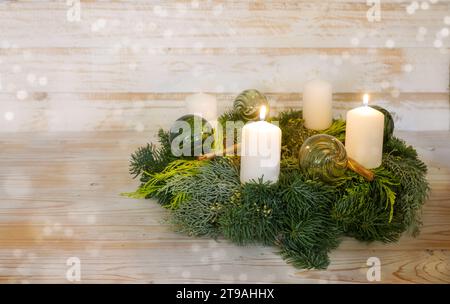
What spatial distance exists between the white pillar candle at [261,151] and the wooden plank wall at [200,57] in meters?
0.71

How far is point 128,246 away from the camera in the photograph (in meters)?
1.08

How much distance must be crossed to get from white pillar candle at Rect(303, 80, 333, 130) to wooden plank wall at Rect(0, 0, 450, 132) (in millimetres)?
352

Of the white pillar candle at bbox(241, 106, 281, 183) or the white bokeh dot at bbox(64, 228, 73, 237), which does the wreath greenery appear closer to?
the white pillar candle at bbox(241, 106, 281, 183)

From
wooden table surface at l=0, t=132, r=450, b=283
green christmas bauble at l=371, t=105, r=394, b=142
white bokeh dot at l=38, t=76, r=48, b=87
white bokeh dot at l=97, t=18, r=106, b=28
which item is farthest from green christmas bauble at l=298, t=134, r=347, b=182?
white bokeh dot at l=38, t=76, r=48, b=87

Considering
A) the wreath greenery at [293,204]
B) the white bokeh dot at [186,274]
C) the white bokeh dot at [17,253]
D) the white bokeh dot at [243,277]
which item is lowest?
the white bokeh dot at [243,277]

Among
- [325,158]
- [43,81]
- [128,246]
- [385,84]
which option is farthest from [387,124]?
[43,81]

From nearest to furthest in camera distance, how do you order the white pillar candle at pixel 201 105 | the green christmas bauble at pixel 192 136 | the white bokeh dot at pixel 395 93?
the green christmas bauble at pixel 192 136, the white pillar candle at pixel 201 105, the white bokeh dot at pixel 395 93

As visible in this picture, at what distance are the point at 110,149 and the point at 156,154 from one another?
14.3 inches


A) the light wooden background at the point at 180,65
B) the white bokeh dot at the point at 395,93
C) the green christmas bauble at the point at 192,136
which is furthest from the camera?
the white bokeh dot at the point at 395,93

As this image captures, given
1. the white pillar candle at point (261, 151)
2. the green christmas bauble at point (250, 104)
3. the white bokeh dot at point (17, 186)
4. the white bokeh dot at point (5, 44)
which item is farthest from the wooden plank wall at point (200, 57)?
the white pillar candle at point (261, 151)

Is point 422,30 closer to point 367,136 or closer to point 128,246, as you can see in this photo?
point 367,136

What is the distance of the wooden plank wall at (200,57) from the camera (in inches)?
69.0

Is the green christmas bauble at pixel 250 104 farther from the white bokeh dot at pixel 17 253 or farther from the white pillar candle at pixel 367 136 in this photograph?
the white bokeh dot at pixel 17 253
